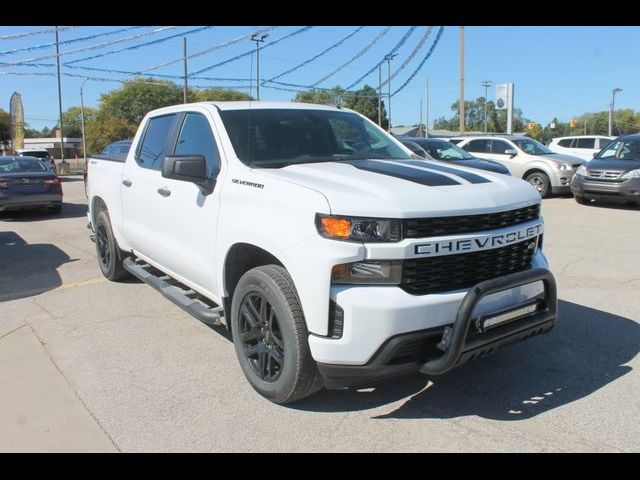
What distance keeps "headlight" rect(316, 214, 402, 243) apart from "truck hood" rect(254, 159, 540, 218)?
4 centimetres

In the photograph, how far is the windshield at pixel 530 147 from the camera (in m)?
15.5

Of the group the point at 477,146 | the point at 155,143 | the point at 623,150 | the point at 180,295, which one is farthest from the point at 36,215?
the point at 623,150

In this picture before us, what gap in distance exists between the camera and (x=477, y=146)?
55.5ft

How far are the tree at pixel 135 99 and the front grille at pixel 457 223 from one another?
83.6 metres

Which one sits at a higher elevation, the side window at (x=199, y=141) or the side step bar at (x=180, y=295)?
the side window at (x=199, y=141)

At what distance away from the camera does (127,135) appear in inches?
2867

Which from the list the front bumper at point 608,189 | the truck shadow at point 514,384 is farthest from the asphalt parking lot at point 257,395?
the front bumper at point 608,189

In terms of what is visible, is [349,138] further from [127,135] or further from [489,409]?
[127,135]

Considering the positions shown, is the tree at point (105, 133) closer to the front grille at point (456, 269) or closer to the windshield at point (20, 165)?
the windshield at point (20, 165)

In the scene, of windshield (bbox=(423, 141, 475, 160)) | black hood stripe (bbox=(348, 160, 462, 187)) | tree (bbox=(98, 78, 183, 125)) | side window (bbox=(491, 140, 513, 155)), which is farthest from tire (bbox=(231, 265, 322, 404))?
Answer: tree (bbox=(98, 78, 183, 125))

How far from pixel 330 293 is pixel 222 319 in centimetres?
140

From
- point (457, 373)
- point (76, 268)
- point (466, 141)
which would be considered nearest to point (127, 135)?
point (466, 141)

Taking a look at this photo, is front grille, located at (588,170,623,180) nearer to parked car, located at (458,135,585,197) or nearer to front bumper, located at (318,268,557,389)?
parked car, located at (458,135,585,197)

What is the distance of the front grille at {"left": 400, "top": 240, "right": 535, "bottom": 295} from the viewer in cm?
306
